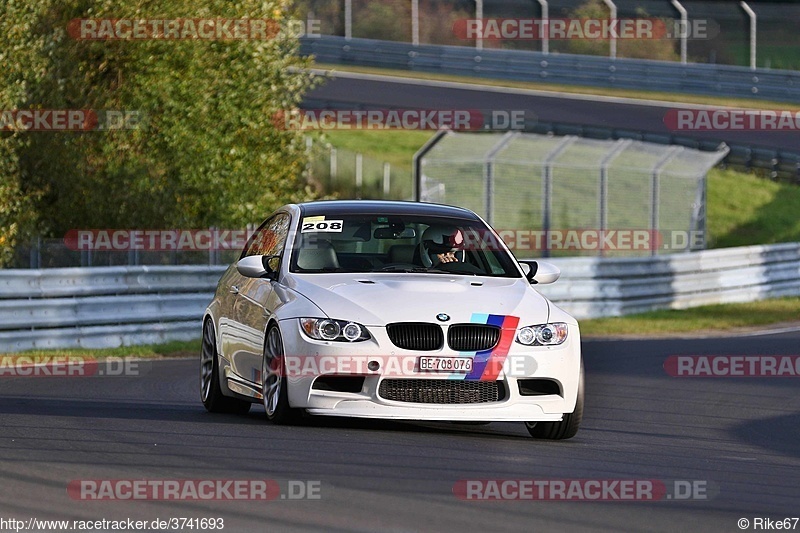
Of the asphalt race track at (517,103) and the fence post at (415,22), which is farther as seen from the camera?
the fence post at (415,22)

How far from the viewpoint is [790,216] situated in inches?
1470

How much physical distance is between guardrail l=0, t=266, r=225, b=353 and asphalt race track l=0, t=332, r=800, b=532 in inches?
124

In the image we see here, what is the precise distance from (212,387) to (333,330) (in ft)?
7.13

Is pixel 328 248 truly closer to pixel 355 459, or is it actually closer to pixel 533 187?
pixel 355 459

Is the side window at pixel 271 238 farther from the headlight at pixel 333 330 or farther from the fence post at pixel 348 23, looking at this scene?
the fence post at pixel 348 23

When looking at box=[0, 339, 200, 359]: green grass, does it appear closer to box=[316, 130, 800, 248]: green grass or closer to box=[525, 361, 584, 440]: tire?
box=[525, 361, 584, 440]: tire

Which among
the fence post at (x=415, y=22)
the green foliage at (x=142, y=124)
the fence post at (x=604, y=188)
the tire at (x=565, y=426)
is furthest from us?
the fence post at (x=415, y=22)

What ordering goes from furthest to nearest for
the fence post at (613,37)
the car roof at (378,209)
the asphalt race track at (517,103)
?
1. the asphalt race track at (517,103)
2. the fence post at (613,37)
3. the car roof at (378,209)

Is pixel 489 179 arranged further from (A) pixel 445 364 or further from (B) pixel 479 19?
(A) pixel 445 364

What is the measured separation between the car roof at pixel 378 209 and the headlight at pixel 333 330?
1460 millimetres

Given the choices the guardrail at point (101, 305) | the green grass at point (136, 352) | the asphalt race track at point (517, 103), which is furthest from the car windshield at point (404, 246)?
the asphalt race track at point (517, 103)

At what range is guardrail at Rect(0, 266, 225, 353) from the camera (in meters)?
17.2

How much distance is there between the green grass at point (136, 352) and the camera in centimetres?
1717

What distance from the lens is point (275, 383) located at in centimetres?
1030
